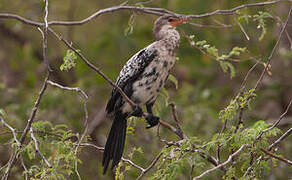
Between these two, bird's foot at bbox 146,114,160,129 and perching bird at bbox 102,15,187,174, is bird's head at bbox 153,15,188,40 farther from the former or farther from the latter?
bird's foot at bbox 146,114,160,129

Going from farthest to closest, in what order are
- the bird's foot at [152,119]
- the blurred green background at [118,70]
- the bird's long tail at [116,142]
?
1. the blurred green background at [118,70]
2. the bird's foot at [152,119]
3. the bird's long tail at [116,142]

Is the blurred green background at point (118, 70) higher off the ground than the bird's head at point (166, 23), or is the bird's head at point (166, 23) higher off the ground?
the bird's head at point (166, 23)

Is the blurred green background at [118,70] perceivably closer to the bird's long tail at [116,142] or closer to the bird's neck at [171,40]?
the bird's neck at [171,40]

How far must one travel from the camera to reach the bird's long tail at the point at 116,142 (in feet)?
12.1

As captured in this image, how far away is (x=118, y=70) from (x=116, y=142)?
6.64 ft

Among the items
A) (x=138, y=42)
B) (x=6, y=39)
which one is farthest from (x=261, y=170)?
(x=6, y=39)

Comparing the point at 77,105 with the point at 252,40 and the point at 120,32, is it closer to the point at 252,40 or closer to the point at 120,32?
the point at 120,32

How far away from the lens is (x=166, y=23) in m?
4.18

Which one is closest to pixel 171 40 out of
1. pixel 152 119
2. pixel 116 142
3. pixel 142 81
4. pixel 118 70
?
pixel 142 81

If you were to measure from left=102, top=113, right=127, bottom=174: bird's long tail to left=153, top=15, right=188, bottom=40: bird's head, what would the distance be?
72 cm

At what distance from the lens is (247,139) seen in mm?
2641

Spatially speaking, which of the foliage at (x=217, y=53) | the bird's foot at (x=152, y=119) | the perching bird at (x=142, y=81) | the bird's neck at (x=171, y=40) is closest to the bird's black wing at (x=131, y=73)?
the perching bird at (x=142, y=81)

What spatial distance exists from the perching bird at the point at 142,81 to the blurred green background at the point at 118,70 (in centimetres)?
108

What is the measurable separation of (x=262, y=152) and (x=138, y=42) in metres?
3.35
